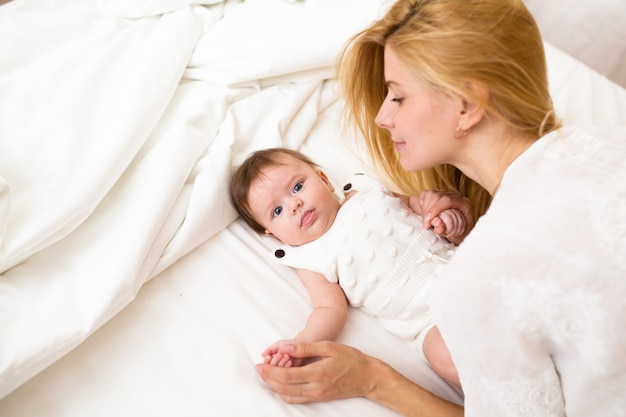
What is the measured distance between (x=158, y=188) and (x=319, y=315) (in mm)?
446

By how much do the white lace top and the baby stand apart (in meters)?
0.25

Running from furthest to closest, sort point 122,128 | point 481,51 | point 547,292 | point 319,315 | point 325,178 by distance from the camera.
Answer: point 325,178 → point 122,128 → point 319,315 → point 481,51 → point 547,292

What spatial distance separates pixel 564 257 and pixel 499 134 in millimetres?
272

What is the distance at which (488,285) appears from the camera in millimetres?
746

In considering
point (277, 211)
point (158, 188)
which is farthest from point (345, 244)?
point (158, 188)

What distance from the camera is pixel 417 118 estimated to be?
36.4 inches

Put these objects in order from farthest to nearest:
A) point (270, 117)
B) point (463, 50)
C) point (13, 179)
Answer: point (270, 117) < point (13, 179) < point (463, 50)

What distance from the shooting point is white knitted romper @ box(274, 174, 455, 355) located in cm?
112

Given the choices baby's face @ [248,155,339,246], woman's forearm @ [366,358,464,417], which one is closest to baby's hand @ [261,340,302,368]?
woman's forearm @ [366,358,464,417]

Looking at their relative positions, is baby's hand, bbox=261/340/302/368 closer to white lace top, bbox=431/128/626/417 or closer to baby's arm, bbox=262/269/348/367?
baby's arm, bbox=262/269/348/367

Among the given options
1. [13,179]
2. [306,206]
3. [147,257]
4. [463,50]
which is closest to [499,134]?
[463,50]

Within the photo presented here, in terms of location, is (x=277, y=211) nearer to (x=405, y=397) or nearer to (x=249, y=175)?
(x=249, y=175)

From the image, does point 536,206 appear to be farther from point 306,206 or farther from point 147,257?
point 147,257

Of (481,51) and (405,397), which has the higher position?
(481,51)
